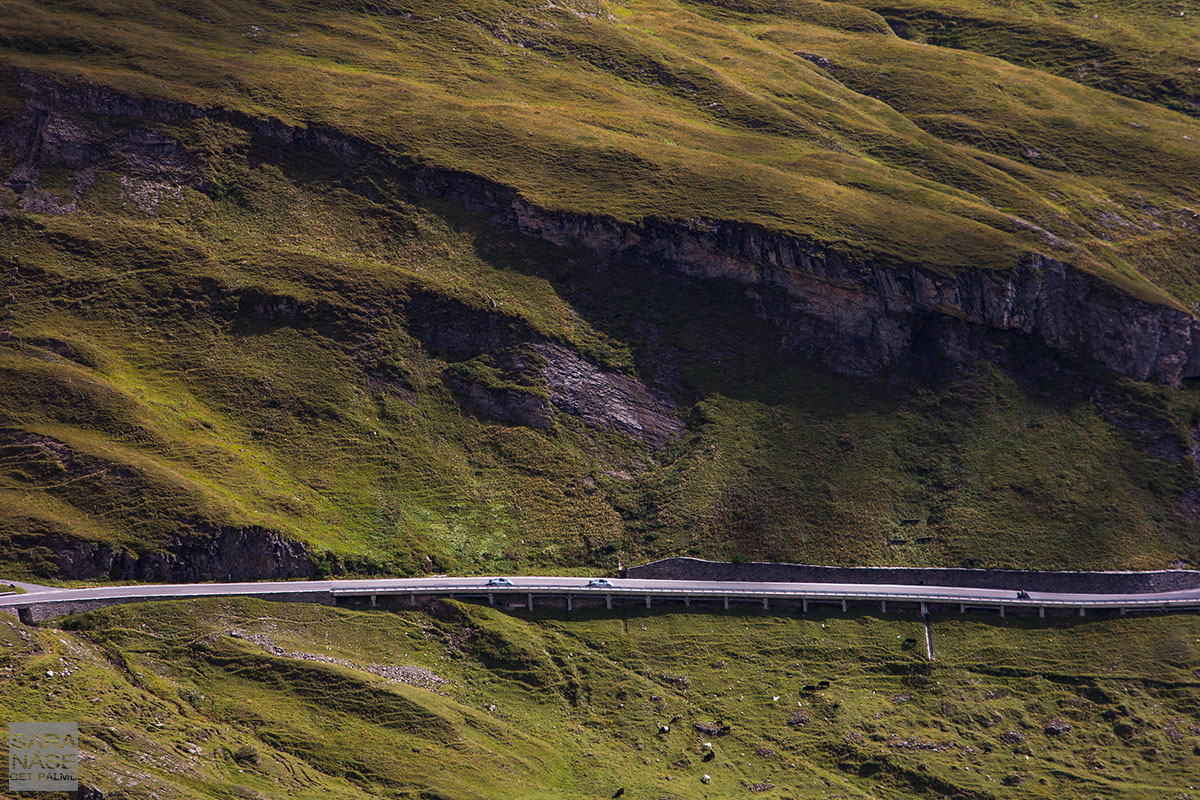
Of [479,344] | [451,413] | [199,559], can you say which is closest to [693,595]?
[451,413]

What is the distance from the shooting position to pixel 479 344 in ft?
→ 393

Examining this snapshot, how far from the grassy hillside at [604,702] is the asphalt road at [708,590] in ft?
6.84

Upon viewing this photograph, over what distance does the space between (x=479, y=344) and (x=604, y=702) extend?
152 ft

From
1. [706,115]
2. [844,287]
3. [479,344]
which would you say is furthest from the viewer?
[706,115]

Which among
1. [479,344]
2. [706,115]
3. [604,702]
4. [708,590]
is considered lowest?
[604,702]

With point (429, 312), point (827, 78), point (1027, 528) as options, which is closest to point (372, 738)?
point (429, 312)

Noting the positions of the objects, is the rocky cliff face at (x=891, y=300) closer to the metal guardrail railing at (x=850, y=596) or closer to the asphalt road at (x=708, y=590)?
the asphalt road at (x=708, y=590)

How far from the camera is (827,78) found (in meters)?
184

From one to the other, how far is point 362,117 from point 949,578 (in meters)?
91.1

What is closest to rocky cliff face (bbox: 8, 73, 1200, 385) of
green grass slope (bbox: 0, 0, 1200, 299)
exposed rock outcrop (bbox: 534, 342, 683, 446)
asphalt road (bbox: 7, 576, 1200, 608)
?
green grass slope (bbox: 0, 0, 1200, 299)

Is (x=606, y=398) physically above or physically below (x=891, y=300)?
A: below

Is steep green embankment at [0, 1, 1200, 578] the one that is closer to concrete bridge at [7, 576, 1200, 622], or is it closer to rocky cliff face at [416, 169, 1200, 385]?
rocky cliff face at [416, 169, 1200, 385]

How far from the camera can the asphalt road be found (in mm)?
88875

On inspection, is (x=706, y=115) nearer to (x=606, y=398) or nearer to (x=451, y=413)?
(x=606, y=398)
